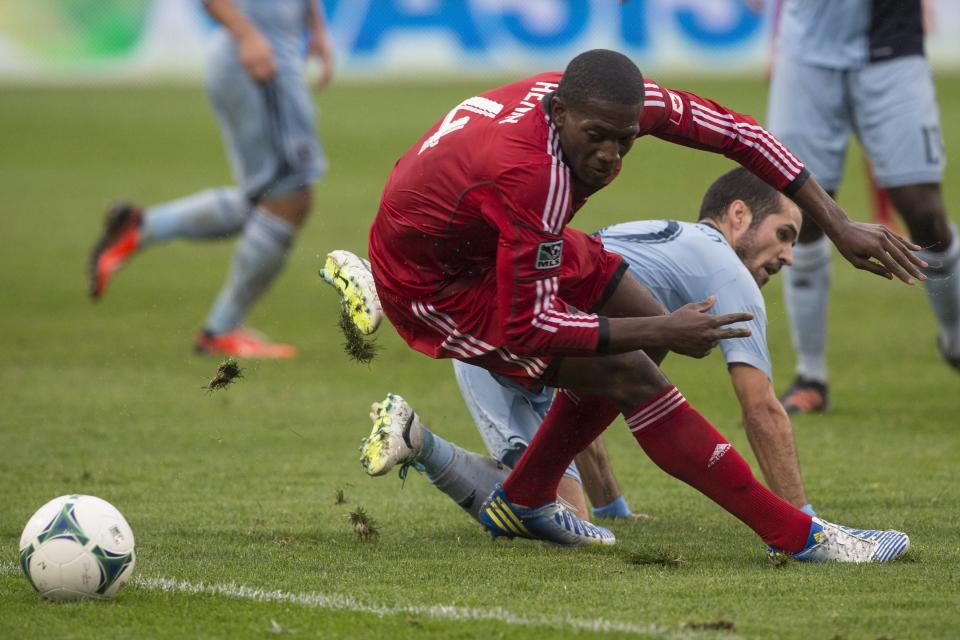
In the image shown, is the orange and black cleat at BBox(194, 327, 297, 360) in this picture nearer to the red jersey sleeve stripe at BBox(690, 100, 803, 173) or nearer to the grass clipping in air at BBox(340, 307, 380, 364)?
the grass clipping in air at BBox(340, 307, 380, 364)

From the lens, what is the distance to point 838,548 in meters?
4.50

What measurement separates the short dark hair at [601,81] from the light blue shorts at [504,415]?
156cm

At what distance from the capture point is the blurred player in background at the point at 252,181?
30.8 feet

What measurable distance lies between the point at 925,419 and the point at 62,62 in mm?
23593

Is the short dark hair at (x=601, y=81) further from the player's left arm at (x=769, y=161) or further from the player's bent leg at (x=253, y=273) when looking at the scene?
the player's bent leg at (x=253, y=273)

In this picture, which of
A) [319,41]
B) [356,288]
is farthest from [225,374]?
[319,41]

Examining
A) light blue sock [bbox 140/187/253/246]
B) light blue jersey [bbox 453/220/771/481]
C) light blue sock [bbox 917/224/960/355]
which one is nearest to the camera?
light blue jersey [bbox 453/220/771/481]

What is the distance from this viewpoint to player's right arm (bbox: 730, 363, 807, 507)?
16.0ft

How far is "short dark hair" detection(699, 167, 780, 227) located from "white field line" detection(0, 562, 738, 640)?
2191 mm

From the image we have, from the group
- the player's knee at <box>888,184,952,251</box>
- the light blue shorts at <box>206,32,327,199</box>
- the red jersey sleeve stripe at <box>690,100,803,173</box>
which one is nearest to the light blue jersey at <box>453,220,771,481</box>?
the red jersey sleeve stripe at <box>690,100,803,173</box>

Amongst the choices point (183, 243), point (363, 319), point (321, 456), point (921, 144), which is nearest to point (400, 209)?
point (363, 319)

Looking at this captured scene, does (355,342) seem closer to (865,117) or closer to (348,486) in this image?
(348,486)

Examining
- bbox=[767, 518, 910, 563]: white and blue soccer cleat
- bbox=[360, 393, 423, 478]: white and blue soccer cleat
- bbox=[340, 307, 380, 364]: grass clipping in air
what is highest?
bbox=[340, 307, 380, 364]: grass clipping in air

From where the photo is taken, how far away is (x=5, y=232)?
1578 cm
